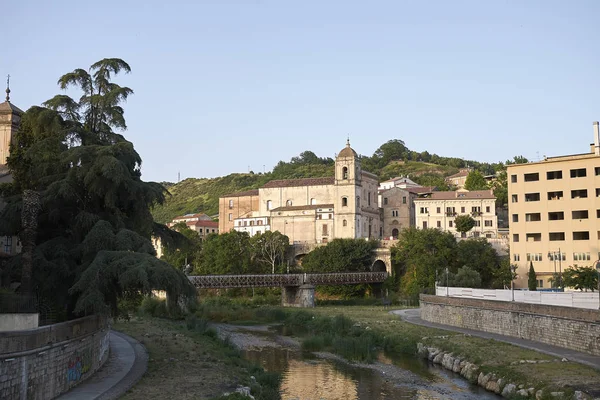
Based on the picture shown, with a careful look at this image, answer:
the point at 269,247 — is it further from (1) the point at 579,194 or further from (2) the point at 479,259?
(1) the point at 579,194

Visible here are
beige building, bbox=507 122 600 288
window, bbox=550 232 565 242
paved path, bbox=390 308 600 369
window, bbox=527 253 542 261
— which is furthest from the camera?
window, bbox=527 253 542 261

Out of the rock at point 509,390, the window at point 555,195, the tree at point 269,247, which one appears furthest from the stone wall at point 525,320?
the tree at point 269,247

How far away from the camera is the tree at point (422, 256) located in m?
76.2

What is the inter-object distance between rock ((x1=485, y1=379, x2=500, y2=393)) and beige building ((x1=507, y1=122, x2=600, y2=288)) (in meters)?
37.7

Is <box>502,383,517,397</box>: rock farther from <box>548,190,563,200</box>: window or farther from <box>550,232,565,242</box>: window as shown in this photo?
<box>548,190,563,200</box>: window

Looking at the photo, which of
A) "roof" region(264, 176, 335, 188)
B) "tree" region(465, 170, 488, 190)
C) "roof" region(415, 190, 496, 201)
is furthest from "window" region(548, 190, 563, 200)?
"tree" region(465, 170, 488, 190)

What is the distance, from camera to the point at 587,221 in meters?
64.0

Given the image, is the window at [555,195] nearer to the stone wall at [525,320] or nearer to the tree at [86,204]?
the stone wall at [525,320]

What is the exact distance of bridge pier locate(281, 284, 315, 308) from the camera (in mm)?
72438

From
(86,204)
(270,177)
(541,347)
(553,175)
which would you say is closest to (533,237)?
(553,175)

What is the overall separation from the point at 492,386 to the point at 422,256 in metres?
52.0

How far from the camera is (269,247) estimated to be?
9088 cm

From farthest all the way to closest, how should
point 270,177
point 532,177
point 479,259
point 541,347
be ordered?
point 270,177
point 479,259
point 532,177
point 541,347

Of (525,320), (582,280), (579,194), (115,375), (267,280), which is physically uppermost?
(579,194)
